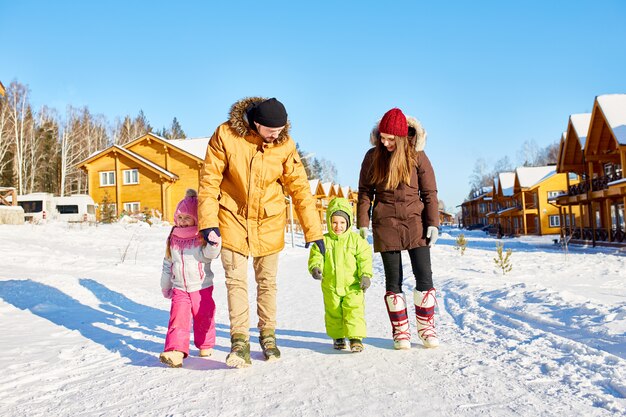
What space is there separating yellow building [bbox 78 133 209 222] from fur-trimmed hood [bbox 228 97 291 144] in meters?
28.8

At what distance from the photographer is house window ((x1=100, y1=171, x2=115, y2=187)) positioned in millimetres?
33156

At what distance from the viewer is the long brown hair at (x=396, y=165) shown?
12.2 ft

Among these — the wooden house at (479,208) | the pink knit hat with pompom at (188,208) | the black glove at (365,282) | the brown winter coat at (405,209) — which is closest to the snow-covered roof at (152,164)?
the pink knit hat with pompom at (188,208)

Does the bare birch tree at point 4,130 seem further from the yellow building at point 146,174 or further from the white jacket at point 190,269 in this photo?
the white jacket at point 190,269

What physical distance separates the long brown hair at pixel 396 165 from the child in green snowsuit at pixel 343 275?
39 centimetres

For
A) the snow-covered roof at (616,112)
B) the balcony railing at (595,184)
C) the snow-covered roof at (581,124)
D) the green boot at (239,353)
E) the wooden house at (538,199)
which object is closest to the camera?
the green boot at (239,353)

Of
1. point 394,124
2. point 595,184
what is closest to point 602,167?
point 595,184

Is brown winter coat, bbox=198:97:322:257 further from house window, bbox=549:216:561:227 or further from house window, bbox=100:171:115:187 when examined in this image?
house window, bbox=549:216:561:227

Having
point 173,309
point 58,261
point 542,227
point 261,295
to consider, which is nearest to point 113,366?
point 173,309

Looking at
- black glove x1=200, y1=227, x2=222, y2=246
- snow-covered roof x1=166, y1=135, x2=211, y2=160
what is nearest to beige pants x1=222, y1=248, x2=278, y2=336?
black glove x1=200, y1=227, x2=222, y2=246

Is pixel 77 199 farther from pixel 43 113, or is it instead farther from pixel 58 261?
pixel 43 113

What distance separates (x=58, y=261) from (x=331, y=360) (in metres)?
9.33

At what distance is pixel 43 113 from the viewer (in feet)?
174

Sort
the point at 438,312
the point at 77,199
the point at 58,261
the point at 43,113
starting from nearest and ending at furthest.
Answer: the point at 438,312 < the point at 58,261 < the point at 77,199 < the point at 43,113
